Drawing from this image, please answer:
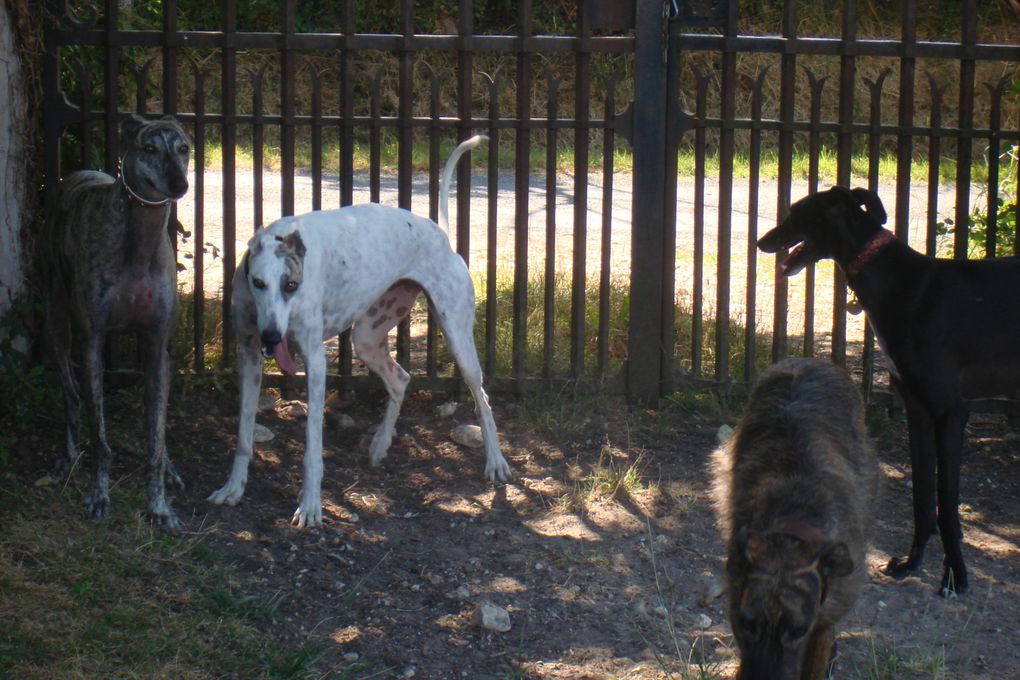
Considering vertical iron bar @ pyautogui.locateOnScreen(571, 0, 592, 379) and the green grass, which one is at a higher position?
vertical iron bar @ pyautogui.locateOnScreen(571, 0, 592, 379)

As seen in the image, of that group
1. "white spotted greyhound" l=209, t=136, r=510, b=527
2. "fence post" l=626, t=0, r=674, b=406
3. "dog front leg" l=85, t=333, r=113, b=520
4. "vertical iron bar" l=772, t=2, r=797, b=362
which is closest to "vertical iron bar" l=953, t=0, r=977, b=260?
"vertical iron bar" l=772, t=2, r=797, b=362

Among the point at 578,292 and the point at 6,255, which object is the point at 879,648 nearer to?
the point at 578,292

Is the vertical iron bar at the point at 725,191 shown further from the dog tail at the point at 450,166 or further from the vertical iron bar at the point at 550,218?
the dog tail at the point at 450,166

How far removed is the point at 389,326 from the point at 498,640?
229 centimetres

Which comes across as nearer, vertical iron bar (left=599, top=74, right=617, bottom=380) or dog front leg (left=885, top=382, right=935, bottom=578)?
dog front leg (left=885, top=382, right=935, bottom=578)

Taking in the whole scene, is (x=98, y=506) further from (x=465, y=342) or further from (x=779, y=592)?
(x=779, y=592)

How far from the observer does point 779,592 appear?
11.2 feet

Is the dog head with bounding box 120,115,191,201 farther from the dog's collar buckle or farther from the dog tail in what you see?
the dog tail

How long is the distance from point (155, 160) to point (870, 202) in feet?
9.81

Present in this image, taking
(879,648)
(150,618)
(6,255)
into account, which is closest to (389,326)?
(6,255)

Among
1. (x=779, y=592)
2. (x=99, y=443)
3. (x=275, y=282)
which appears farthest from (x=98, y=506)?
(x=779, y=592)

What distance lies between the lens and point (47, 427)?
247 inches

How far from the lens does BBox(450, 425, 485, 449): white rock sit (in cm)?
650

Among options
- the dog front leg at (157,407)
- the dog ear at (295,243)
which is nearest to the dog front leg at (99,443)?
the dog front leg at (157,407)
